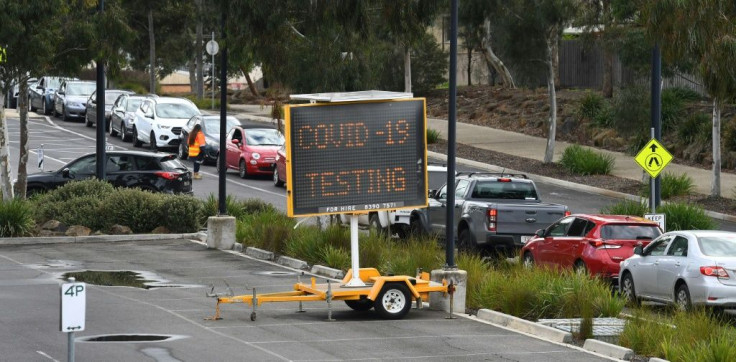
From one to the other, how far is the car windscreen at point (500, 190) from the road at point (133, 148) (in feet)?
23.5

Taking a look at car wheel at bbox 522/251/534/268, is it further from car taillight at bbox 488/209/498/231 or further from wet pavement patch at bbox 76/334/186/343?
wet pavement patch at bbox 76/334/186/343

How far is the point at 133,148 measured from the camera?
44.8 metres

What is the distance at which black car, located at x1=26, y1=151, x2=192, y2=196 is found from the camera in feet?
105

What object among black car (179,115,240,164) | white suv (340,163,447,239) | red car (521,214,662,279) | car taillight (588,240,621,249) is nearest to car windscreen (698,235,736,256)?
red car (521,214,662,279)

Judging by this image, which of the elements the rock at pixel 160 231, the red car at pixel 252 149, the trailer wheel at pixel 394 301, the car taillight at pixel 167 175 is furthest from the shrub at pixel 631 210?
the red car at pixel 252 149

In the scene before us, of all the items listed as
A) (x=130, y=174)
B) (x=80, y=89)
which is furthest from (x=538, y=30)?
(x=80, y=89)

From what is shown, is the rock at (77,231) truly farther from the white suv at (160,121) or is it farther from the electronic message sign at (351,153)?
the white suv at (160,121)

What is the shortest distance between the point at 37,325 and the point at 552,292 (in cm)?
656

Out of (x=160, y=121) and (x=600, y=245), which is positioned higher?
(x=160, y=121)

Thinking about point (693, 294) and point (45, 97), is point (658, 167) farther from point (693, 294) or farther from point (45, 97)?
point (45, 97)

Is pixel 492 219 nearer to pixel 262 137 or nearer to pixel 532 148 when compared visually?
pixel 262 137

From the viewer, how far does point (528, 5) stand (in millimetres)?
40031

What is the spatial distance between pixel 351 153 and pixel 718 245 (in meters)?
5.40

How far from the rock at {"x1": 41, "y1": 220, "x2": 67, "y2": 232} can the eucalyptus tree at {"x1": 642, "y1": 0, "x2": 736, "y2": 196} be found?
1266 cm
